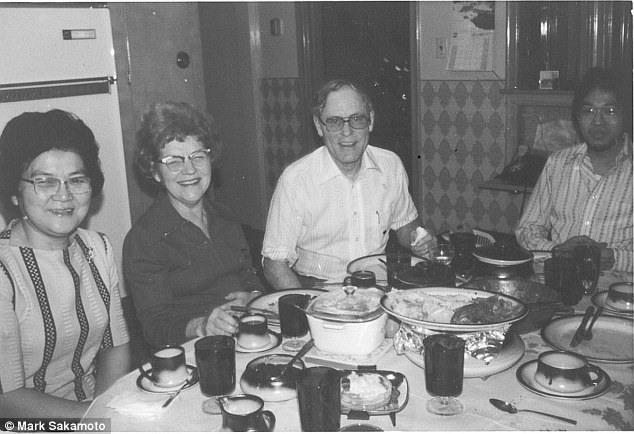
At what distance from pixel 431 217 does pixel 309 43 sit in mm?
1635

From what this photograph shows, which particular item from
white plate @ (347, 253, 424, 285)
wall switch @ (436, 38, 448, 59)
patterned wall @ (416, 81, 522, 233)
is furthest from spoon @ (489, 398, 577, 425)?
wall switch @ (436, 38, 448, 59)

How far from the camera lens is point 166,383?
53.3 inches

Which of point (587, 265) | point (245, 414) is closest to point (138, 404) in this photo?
point (245, 414)

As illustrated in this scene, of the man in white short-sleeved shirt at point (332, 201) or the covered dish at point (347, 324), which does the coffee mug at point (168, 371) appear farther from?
the man in white short-sleeved shirt at point (332, 201)

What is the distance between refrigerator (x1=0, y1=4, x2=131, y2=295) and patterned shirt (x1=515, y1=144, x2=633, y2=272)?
2.26 m

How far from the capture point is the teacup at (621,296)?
5.53 feet

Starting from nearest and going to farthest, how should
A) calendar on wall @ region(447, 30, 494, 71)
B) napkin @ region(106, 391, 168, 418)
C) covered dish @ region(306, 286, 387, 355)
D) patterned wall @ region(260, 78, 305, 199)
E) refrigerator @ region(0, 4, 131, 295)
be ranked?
napkin @ region(106, 391, 168, 418), covered dish @ region(306, 286, 387, 355), refrigerator @ region(0, 4, 131, 295), calendar on wall @ region(447, 30, 494, 71), patterned wall @ region(260, 78, 305, 199)

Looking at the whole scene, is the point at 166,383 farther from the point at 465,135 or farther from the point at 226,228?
the point at 465,135

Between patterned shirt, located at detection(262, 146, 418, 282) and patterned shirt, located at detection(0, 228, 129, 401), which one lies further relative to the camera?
patterned shirt, located at detection(262, 146, 418, 282)

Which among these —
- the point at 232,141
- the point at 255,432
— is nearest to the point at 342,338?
the point at 255,432

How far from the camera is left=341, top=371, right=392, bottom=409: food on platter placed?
4.01 feet

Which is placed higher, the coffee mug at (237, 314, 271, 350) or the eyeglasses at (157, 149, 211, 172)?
the eyeglasses at (157, 149, 211, 172)

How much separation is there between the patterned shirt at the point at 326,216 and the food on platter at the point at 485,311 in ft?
3.04

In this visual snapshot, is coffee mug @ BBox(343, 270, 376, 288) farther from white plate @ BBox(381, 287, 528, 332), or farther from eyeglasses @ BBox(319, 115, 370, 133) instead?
eyeglasses @ BBox(319, 115, 370, 133)
